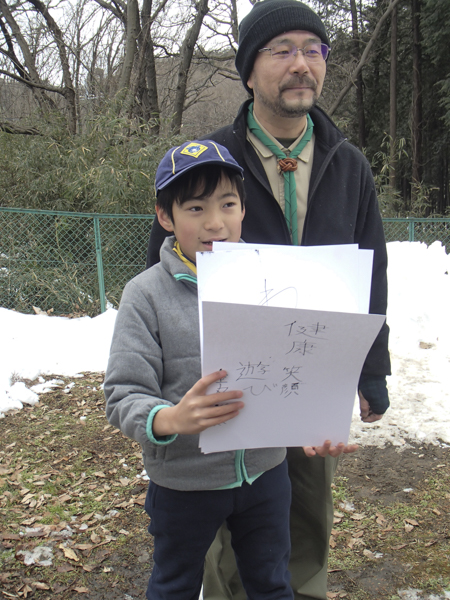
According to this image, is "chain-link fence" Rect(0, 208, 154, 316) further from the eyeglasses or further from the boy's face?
the boy's face

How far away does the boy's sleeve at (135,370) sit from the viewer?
1.27 metres

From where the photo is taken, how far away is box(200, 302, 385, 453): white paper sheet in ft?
3.54

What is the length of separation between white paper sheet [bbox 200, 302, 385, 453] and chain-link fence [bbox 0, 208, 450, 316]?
599cm

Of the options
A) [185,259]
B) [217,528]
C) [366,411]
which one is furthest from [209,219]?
[366,411]

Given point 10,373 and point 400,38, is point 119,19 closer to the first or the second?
point 10,373

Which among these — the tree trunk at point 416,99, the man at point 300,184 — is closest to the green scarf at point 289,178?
the man at point 300,184

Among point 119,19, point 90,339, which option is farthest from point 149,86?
point 90,339

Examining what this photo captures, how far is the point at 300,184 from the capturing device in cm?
187

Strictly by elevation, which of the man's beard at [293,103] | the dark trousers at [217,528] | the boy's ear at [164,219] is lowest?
the dark trousers at [217,528]

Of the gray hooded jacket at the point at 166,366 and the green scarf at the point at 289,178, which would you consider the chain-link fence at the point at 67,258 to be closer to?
the green scarf at the point at 289,178

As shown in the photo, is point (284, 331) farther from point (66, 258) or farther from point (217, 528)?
point (66, 258)

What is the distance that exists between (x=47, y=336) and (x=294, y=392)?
17.3 feet

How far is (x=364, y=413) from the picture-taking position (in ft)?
6.67

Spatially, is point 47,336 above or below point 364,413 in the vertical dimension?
below
